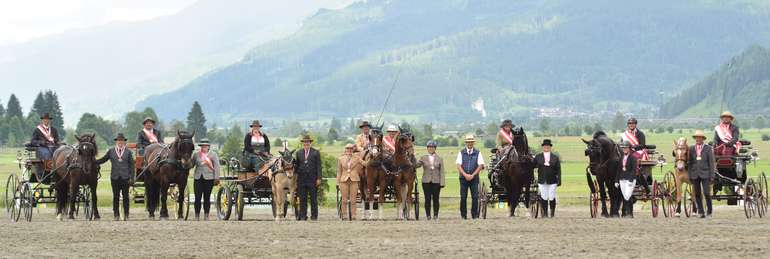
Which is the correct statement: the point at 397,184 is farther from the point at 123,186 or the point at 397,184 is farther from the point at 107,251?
the point at 107,251

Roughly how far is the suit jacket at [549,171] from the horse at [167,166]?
7.49m

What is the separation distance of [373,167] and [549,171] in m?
3.88

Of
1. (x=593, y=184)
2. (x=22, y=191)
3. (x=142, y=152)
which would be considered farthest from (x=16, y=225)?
(x=593, y=184)

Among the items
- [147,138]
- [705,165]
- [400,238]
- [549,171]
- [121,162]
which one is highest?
[147,138]

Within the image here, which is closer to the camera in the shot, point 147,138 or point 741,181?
point 741,181

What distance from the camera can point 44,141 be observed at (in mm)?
37094

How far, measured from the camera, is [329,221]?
35594mm

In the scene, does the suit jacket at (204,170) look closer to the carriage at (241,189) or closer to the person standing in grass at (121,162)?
the carriage at (241,189)

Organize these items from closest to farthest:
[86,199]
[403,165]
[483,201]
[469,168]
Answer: [403,165], [469,168], [483,201], [86,199]

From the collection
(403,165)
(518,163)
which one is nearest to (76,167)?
(403,165)

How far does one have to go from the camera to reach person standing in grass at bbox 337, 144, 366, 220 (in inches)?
1391

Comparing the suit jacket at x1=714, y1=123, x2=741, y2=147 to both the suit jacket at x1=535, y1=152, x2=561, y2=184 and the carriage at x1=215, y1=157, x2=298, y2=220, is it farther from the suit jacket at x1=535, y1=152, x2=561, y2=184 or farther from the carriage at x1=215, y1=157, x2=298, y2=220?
the carriage at x1=215, y1=157, x2=298, y2=220

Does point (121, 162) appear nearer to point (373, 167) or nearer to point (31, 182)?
point (31, 182)

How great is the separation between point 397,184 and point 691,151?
625 cm
